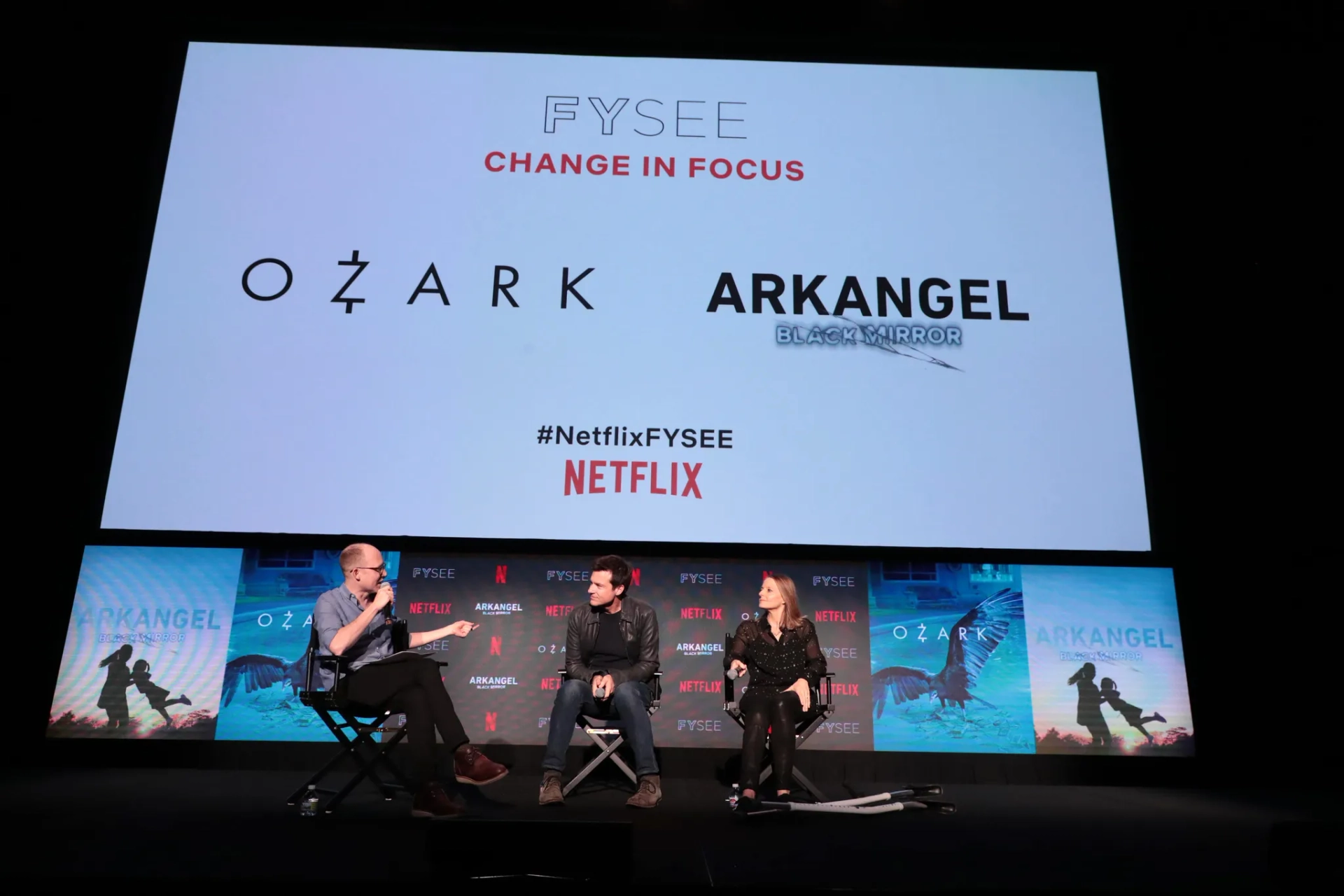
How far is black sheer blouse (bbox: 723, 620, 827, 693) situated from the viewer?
147 inches

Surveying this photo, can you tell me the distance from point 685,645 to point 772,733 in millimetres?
993

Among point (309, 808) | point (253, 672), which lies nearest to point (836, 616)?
point (309, 808)

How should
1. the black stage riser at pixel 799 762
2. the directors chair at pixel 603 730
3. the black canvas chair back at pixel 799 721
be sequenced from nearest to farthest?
the black canvas chair back at pixel 799 721, the directors chair at pixel 603 730, the black stage riser at pixel 799 762

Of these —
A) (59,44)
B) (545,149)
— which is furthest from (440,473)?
(59,44)

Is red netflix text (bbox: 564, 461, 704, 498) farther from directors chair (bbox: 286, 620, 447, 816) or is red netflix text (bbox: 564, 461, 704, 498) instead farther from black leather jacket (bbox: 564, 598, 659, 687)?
directors chair (bbox: 286, 620, 447, 816)

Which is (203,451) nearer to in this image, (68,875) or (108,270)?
(108,270)

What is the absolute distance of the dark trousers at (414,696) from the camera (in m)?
3.23

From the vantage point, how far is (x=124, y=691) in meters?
4.39

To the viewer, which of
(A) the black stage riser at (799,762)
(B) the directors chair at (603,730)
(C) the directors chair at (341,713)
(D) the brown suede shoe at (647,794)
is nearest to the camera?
(C) the directors chair at (341,713)

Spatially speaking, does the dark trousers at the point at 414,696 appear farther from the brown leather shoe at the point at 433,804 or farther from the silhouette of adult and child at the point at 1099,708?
the silhouette of adult and child at the point at 1099,708

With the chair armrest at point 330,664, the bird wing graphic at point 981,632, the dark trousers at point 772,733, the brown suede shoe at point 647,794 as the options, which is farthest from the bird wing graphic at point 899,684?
the chair armrest at point 330,664

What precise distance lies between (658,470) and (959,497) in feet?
4.83

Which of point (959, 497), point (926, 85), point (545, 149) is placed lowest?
point (959, 497)

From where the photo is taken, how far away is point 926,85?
5.21 m
